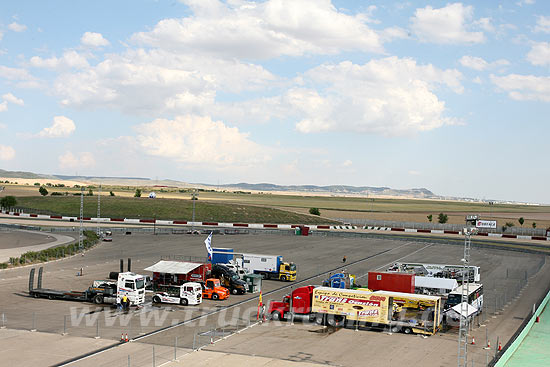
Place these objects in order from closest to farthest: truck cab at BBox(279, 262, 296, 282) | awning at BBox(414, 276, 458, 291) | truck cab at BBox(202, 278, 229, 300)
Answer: truck cab at BBox(202, 278, 229, 300), awning at BBox(414, 276, 458, 291), truck cab at BBox(279, 262, 296, 282)

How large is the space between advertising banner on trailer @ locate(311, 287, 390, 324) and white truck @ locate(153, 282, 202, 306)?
996 centimetres

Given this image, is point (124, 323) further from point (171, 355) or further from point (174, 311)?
point (171, 355)

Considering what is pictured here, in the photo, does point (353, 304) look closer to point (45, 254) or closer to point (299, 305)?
point (299, 305)

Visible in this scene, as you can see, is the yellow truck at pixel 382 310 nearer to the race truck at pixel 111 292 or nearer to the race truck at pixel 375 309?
the race truck at pixel 375 309

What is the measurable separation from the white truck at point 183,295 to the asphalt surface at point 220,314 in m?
0.76

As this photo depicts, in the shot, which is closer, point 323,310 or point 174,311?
point 323,310

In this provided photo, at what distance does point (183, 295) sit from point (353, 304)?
13.9 m

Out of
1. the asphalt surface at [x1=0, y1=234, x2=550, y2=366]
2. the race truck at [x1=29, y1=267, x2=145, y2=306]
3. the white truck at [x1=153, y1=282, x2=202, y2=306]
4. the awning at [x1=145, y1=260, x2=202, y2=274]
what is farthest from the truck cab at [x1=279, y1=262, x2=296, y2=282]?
the race truck at [x1=29, y1=267, x2=145, y2=306]

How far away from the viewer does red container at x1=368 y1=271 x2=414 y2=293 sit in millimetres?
42750

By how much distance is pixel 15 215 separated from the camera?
131m

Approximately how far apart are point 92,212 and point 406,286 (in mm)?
113983

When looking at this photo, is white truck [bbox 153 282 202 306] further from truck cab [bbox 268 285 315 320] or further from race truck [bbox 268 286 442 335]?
race truck [bbox 268 286 442 335]

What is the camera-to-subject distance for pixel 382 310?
Result: 115 ft

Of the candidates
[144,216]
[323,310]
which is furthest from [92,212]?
[323,310]
